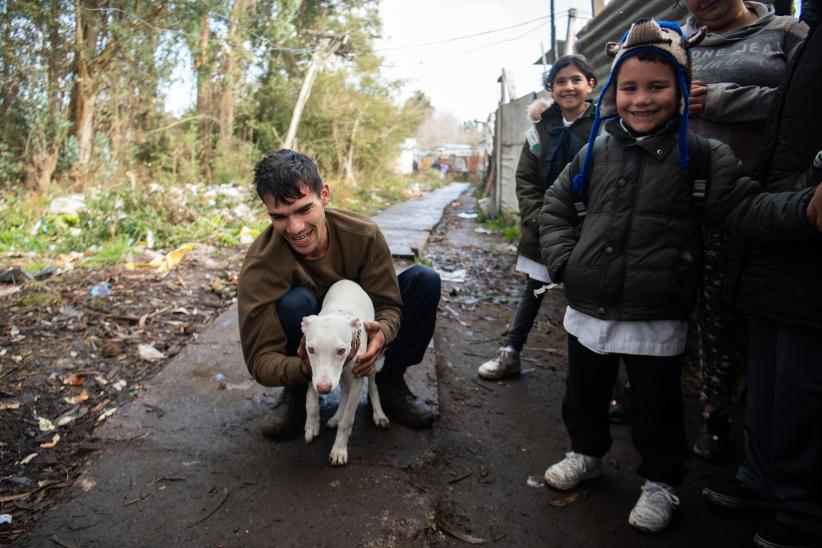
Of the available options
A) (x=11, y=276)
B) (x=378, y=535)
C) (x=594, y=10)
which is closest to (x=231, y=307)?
(x=11, y=276)

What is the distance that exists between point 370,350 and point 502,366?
4.87ft

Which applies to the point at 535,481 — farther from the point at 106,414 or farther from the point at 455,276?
the point at 455,276

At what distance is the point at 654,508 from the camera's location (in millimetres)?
1949

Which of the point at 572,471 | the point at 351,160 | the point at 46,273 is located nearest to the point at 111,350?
the point at 46,273

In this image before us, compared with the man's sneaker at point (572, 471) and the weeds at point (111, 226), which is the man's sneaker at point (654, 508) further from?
the weeds at point (111, 226)

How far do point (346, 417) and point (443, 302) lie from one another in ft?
9.33

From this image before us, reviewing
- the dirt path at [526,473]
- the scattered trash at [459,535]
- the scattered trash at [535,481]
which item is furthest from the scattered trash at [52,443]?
the scattered trash at [535,481]

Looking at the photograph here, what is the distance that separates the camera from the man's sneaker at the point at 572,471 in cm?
219

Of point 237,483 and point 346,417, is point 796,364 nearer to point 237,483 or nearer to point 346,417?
point 346,417

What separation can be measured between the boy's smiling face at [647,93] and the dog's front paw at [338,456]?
1885mm

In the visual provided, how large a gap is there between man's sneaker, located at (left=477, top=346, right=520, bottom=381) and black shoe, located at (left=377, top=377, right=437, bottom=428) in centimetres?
75

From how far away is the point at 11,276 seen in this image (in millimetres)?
4410

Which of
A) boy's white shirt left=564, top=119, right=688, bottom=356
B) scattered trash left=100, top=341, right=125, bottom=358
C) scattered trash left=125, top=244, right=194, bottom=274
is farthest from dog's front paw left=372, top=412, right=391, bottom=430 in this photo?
scattered trash left=125, top=244, right=194, bottom=274

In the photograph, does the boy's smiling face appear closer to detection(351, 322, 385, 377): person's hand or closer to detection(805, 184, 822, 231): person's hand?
detection(805, 184, 822, 231): person's hand
